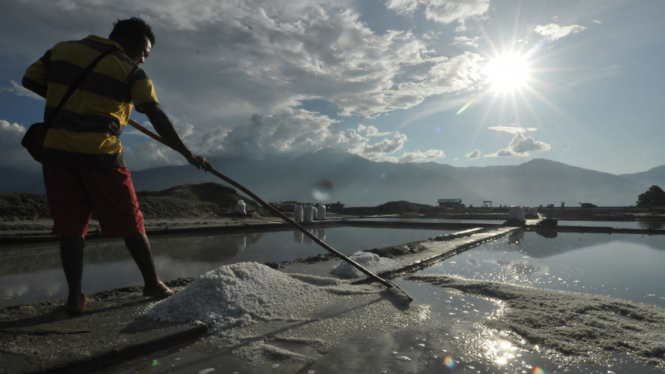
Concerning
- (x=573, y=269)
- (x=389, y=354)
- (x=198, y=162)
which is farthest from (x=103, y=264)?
(x=573, y=269)

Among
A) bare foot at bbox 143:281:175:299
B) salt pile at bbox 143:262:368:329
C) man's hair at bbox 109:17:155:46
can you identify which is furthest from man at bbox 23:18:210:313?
salt pile at bbox 143:262:368:329

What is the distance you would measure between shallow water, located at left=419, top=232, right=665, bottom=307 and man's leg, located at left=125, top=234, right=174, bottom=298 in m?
2.64

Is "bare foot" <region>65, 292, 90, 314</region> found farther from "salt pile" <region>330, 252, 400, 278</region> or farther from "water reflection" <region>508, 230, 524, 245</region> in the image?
"water reflection" <region>508, 230, 524, 245</region>

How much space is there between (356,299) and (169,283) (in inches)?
61.3

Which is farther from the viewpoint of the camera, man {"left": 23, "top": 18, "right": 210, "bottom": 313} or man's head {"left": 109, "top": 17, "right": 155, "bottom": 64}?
man's head {"left": 109, "top": 17, "right": 155, "bottom": 64}

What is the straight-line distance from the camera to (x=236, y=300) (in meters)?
1.95

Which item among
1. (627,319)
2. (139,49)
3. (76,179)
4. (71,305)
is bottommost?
(627,319)

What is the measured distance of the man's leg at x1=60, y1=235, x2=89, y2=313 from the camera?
1777 mm

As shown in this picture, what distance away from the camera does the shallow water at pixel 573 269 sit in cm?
299

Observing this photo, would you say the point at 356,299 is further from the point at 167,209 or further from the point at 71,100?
the point at 167,209

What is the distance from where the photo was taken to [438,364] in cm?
140

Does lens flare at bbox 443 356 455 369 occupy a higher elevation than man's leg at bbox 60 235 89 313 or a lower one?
lower

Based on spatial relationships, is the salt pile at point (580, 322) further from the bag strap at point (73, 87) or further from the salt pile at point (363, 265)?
the bag strap at point (73, 87)

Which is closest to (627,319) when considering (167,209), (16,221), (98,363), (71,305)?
(98,363)
